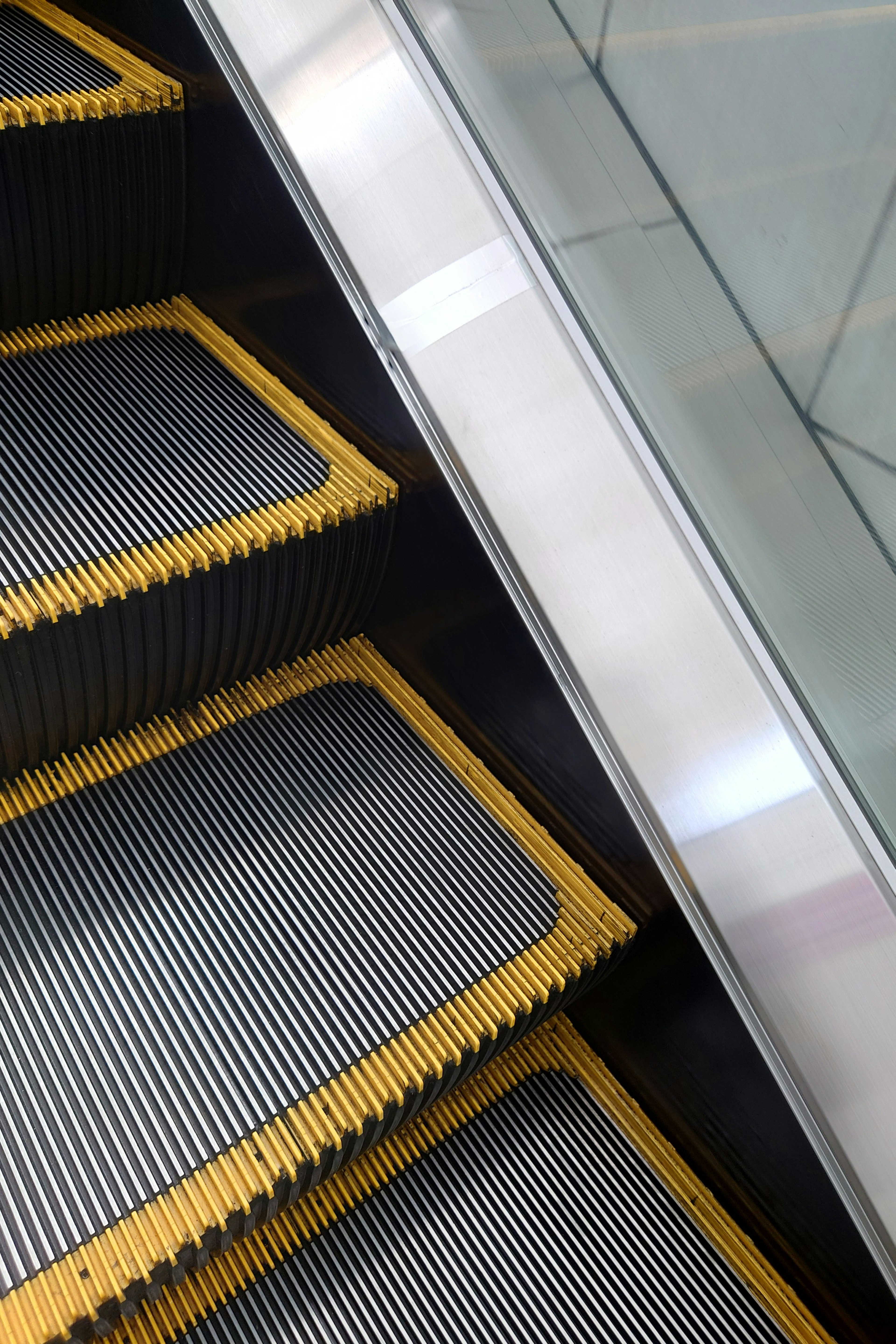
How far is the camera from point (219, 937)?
1.17 m

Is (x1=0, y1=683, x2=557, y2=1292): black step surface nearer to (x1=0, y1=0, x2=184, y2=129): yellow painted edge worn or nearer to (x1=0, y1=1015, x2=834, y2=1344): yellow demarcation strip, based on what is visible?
(x1=0, y1=1015, x2=834, y2=1344): yellow demarcation strip

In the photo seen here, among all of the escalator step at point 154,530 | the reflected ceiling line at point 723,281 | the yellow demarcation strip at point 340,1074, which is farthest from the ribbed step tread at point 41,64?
the yellow demarcation strip at point 340,1074

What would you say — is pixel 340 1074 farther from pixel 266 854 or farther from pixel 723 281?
pixel 723 281

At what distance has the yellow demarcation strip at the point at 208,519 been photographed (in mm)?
1141

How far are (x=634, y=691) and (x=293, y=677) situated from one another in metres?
0.65

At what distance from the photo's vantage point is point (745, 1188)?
1.26 metres

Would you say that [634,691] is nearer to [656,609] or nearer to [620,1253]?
[656,609]

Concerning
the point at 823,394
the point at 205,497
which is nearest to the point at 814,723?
the point at 823,394

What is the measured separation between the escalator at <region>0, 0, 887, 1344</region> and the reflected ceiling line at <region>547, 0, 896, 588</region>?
0.43 m

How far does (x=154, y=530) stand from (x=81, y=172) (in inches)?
21.6

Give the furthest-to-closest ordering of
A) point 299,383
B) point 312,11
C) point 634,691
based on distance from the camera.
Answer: point 299,383 < point 312,11 < point 634,691

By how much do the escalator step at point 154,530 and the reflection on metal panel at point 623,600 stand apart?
0.97 feet

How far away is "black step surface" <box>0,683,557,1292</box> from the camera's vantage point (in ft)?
3.28

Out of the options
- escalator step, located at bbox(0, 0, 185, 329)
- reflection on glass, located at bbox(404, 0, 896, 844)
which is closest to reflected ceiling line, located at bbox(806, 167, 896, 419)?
reflection on glass, located at bbox(404, 0, 896, 844)
